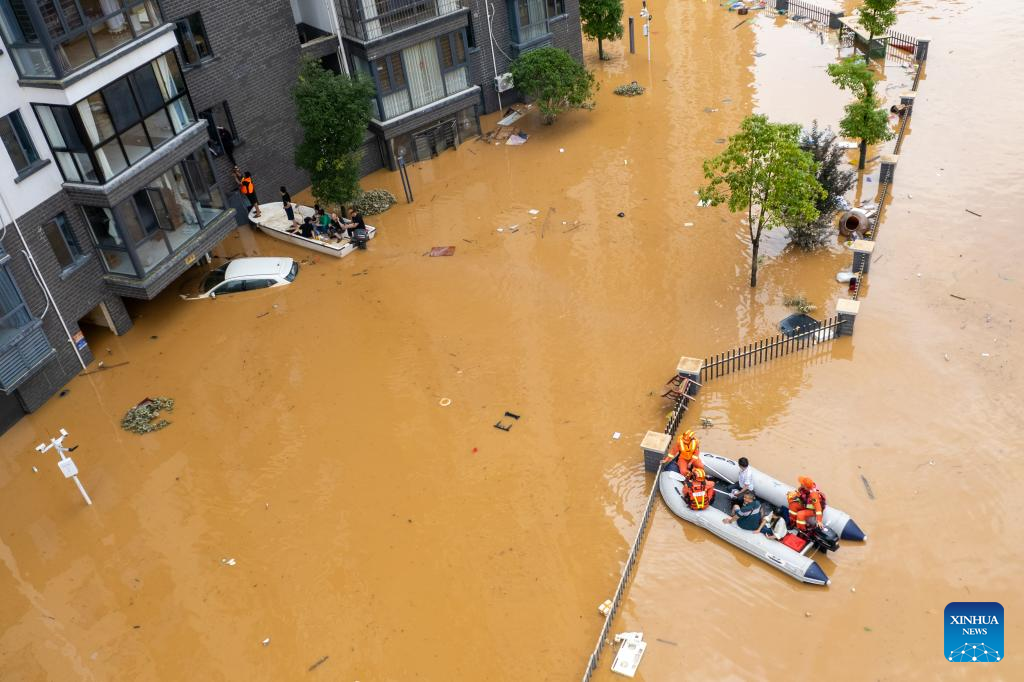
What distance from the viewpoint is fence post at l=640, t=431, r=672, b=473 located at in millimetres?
16156

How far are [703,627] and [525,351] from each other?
848 centimetres

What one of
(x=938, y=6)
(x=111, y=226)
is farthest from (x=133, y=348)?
(x=938, y=6)

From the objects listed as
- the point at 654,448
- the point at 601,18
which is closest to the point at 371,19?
the point at 601,18

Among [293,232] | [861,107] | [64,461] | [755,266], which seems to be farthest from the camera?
[293,232]

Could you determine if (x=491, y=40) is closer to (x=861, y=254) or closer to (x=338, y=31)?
(x=338, y=31)

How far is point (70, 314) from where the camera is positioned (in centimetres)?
2073

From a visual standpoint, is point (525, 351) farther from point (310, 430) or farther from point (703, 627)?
point (703, 627)

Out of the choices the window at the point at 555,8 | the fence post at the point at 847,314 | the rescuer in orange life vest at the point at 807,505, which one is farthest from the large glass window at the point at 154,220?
the fence post at the point at 847,314

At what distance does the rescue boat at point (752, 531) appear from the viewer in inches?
561

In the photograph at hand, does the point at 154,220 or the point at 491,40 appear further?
the point at 491,40

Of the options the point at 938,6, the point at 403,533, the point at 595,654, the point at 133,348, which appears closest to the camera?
the point at 595,654

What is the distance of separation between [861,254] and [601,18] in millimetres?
18121

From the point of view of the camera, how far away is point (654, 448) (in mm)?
16172

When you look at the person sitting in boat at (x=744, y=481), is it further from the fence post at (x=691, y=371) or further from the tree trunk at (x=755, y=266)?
the tree trunk at (x=755, y=266)
